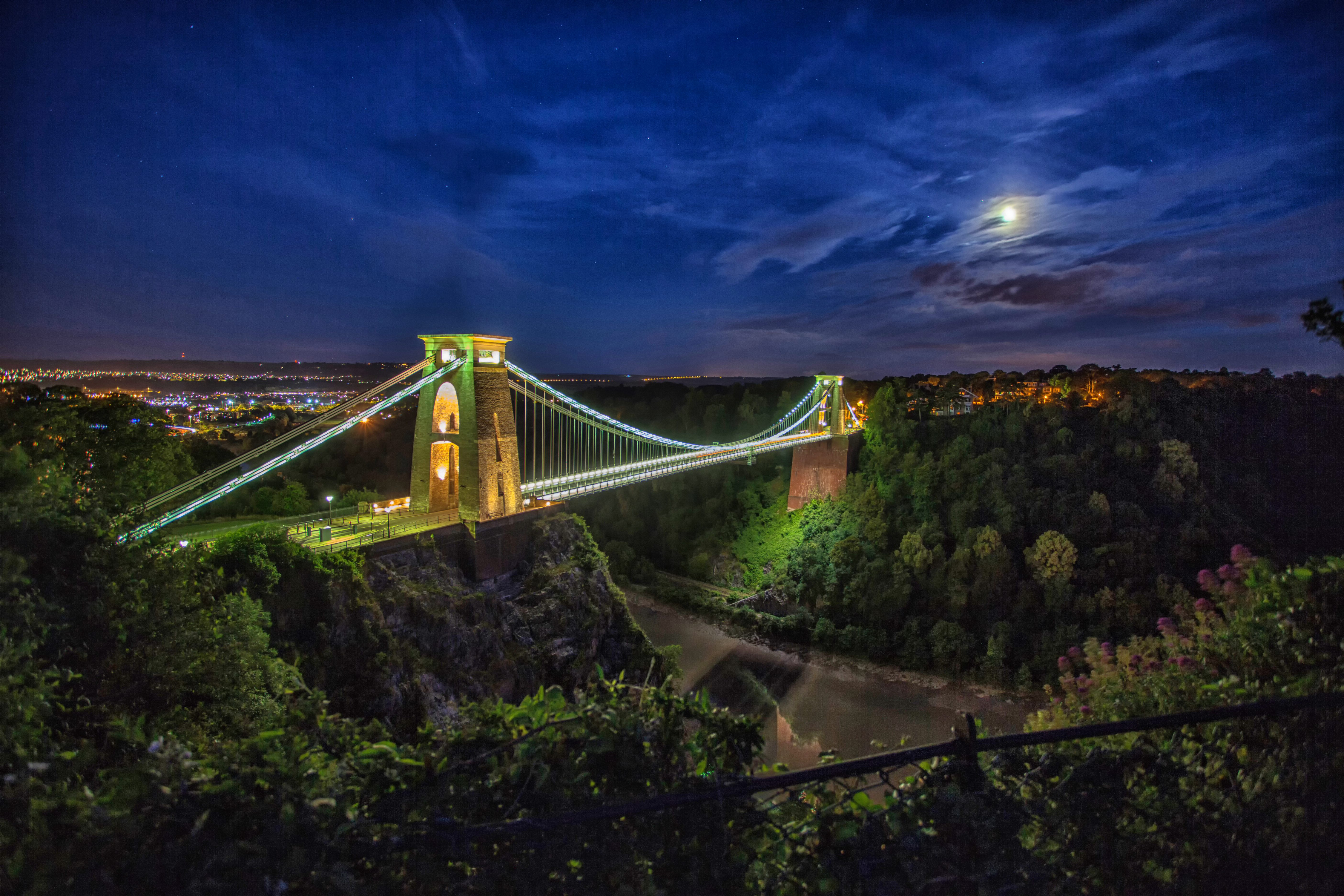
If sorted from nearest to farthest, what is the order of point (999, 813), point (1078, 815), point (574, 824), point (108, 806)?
point (108, 806)
point (574, 824)
point (999, 813)
point (1078, 815)

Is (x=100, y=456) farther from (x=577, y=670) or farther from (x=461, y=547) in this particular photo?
(x=577, y=670)

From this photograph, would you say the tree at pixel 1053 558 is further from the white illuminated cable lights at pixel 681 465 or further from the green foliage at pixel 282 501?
the green foliage at pixel 282 501

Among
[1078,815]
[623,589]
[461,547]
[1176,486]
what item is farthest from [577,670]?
[1176,486]

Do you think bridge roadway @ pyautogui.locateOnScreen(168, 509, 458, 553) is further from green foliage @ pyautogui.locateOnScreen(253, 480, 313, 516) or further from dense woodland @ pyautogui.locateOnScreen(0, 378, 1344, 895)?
dense woodland @ pyautogui.locateOnScreen(0, 378, 1344, 895)

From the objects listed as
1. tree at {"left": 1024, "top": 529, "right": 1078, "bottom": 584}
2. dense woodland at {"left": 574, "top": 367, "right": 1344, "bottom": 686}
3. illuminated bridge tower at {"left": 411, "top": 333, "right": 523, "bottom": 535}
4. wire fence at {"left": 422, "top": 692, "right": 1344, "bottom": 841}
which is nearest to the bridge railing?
illuminated bridge tower at {"left": 411, "top": 333, "right": 523, "bottom": 535}

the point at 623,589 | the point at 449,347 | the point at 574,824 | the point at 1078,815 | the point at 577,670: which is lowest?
the point at 623,589

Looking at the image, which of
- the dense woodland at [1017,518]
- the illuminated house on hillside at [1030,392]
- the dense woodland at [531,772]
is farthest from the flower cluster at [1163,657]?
the illuminated house on hillside at [1030,392]
